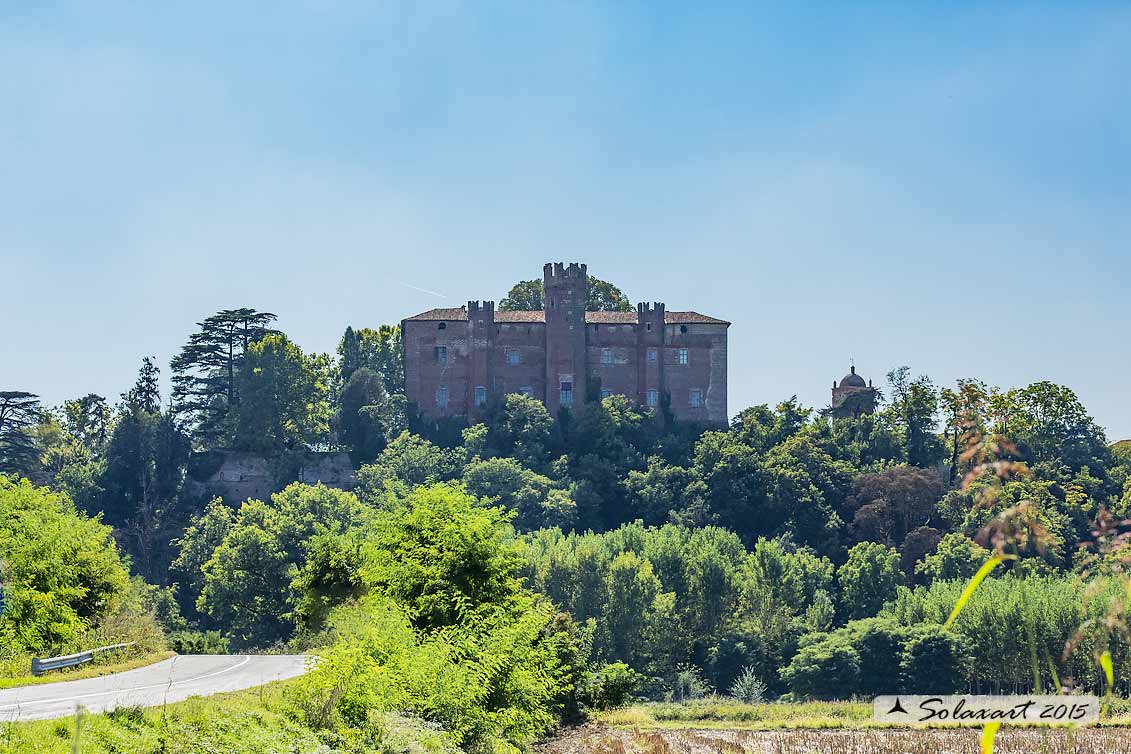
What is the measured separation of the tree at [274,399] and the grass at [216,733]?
62.8 metres

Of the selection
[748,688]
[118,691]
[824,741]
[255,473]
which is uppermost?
[255,473]

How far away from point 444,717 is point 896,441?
6750 centimetres

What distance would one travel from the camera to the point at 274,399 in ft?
265

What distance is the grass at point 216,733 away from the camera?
12.1 m

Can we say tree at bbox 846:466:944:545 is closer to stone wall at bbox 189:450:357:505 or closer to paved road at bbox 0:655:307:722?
stone wall at bbox 189:450:357:505

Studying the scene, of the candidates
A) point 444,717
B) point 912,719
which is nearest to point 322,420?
point 912,719

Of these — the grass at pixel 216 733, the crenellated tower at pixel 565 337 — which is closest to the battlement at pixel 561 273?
the crenellated tower at pixel 565 337

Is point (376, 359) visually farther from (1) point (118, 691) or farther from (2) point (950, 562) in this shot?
(1) point (118, 691)

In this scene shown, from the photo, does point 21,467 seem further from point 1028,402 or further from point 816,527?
point 1028,402

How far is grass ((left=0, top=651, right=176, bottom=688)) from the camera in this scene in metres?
19.4

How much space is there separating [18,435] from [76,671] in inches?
2545

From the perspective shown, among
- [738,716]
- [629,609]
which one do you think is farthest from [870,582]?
[738,716]

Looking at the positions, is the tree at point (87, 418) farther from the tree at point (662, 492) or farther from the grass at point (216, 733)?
the grass at point (216, 733)

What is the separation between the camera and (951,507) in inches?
2918
